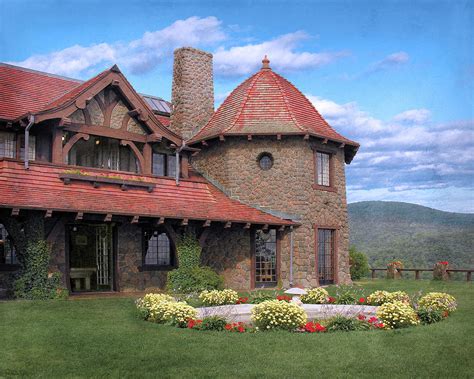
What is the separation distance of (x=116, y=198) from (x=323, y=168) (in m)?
9.75

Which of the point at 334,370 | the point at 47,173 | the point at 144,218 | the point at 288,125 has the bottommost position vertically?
the point at 334,370

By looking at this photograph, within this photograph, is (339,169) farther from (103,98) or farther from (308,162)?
(103,98)

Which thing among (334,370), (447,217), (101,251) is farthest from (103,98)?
(447,217)

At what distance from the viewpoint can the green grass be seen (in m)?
9.72

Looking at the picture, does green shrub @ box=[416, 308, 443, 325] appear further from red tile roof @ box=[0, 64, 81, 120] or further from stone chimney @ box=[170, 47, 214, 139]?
stone chimney @ box=[170, 47, 214, 139]

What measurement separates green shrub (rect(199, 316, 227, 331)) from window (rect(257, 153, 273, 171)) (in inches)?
538

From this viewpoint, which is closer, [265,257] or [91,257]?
[91,257]

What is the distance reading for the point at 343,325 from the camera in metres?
13.2

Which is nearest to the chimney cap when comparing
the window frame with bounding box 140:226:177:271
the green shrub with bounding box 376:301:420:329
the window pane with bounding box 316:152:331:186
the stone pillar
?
the window pane with bounding box 316:152:331:186

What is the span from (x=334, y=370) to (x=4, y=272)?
1279 centimetres

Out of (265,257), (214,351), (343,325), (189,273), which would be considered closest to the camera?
(214,351)

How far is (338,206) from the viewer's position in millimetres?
27812

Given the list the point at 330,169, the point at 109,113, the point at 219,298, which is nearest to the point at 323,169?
the point at 330,169

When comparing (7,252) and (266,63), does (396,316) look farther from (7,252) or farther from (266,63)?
(266,63)
